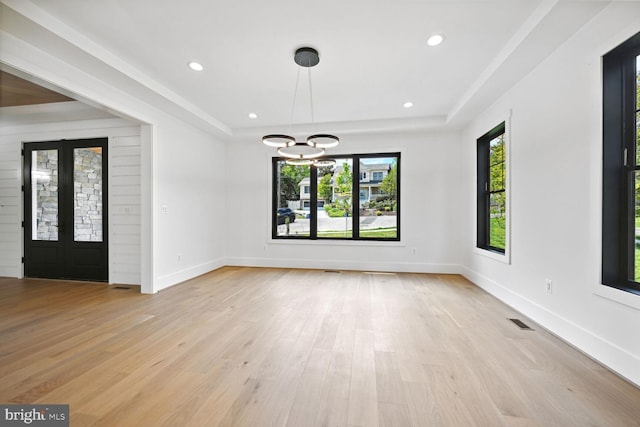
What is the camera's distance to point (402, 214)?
5430 mm

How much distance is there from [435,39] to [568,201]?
2.03 meters

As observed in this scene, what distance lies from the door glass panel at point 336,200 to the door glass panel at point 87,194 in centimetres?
409

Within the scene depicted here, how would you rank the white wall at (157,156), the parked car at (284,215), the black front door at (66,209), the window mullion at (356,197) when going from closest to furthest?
the white wall at (157,156), the black front door at (66,209), the window mullion at (356,197), the parked car at (284,215)

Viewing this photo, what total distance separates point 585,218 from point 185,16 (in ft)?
13.0

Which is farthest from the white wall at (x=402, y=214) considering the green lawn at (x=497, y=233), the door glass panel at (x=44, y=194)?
the door glass panel at (x=44, y=194)

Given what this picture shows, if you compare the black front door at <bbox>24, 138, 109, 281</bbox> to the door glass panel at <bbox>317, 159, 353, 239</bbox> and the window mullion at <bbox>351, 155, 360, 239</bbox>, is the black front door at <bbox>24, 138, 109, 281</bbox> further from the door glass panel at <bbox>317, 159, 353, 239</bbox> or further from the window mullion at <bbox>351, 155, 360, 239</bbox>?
the window mullion at <bbox>351, 155, 360, 239</bbox>

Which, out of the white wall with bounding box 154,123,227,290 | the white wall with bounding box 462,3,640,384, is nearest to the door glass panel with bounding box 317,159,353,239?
the white wall with bounding box 154,123,227,290

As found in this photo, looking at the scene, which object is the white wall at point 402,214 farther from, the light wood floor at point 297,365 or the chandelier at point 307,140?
the chandelier at point 307,140

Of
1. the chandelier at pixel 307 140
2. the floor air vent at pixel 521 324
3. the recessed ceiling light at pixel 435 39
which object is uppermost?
the recessed ceiling light at pixel 435 39

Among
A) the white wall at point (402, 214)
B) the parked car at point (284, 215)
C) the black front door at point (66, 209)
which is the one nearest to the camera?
the black front door at point (66, 209)

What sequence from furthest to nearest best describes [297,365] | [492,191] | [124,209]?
1. [124,209]
2. [492,191]
3. [297,365]

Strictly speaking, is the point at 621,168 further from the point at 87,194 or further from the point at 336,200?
the point at 87,194

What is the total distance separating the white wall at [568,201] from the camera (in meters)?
2.04

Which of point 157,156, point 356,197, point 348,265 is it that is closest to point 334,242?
point 348,265
